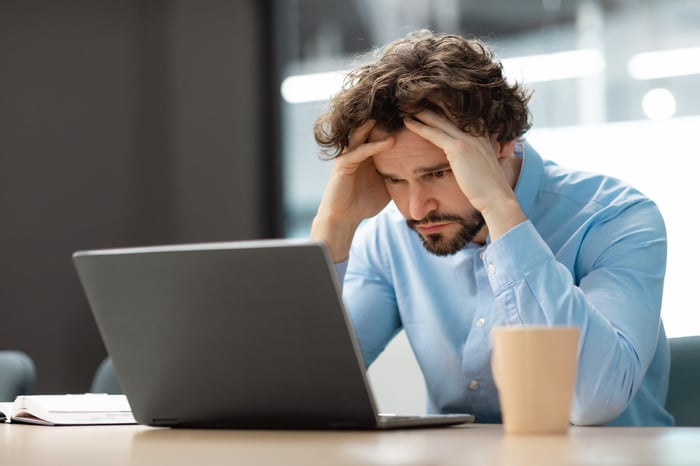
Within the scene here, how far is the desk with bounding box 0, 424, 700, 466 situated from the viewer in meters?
0.82

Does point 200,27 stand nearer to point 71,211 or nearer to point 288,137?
point 288,137

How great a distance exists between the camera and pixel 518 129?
1814mm

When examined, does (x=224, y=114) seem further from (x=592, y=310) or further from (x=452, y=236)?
(x=592, y=310)

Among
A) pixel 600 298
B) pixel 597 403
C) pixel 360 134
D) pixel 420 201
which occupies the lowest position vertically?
pixel 597 403

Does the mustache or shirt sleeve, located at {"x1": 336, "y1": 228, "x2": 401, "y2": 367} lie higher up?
the mustache

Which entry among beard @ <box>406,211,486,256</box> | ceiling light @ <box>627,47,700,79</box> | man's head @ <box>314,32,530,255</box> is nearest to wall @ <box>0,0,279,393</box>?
ceiling light @ <box>627,47,700,79</box>

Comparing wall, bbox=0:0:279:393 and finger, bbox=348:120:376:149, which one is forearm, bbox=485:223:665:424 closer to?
finger, bbox=348:120:376:149

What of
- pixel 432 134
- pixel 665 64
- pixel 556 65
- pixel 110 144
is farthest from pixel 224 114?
pixel 432 134

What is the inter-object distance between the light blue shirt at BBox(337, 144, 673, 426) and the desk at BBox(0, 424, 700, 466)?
1.01 feet

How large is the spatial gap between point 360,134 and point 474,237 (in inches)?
9.9

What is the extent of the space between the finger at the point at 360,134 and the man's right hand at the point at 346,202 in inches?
0.8

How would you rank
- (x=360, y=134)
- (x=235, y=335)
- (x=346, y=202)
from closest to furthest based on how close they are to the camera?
(x=235, y=335) → (x=360, y=134) → (x=346, y=202)

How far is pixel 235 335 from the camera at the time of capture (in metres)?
1.12

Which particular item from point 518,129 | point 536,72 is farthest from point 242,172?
point 518,129
